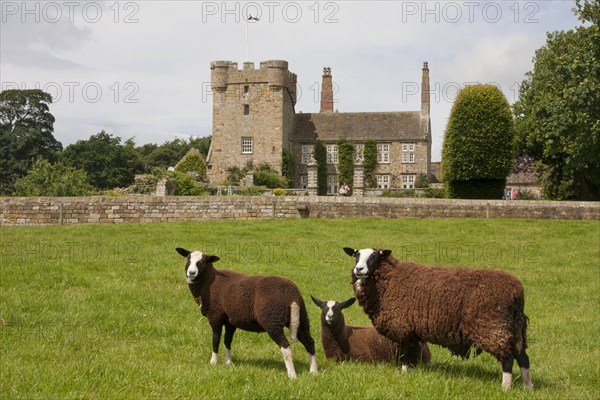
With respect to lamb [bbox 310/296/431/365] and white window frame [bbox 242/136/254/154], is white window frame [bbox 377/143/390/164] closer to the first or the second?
white window frame [bbox 242/136/254/154]

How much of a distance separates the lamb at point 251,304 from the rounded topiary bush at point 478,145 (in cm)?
3314

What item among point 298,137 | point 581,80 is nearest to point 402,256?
point 581,80

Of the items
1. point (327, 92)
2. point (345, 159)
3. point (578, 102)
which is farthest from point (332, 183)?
point (578, 102)

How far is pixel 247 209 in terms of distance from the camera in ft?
93.1

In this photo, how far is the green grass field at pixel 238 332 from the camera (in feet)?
21.7

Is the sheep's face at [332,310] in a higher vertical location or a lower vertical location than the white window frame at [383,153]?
lower

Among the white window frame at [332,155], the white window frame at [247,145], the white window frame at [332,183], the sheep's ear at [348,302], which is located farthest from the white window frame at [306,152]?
the sheep's ear at [348,302]

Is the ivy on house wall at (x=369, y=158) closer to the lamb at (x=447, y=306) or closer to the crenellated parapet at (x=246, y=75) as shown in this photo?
the crenellated parapet at (x=246, y=75)

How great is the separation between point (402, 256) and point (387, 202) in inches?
395

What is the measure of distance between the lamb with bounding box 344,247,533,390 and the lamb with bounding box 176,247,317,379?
823 millimetres

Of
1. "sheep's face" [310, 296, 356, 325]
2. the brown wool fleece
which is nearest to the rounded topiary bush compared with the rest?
"sheep's face" [310, 296, 356, 325]

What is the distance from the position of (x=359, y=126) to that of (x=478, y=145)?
28.4m

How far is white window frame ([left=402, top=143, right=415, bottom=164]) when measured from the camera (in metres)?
65.1

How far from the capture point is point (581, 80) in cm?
2781
